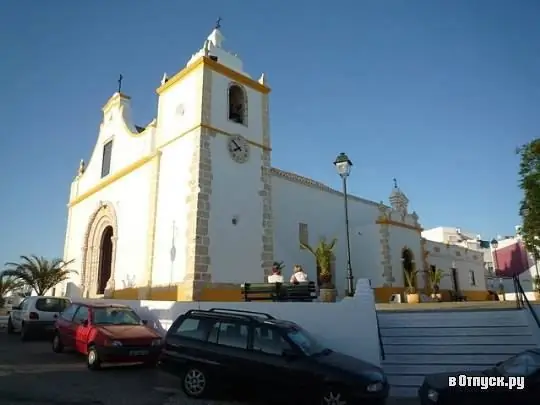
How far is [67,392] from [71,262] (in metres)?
16.7

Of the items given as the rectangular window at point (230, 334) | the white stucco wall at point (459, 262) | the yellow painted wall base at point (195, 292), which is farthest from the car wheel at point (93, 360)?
the white stucco wall at point (459, 262)

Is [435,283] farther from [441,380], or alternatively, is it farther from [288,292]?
[441,380]

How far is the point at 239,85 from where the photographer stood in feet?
57.0

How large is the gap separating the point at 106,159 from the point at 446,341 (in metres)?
18.3

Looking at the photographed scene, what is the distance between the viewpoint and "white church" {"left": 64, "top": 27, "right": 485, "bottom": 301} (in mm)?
14500

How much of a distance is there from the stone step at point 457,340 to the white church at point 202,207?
21.1 ft

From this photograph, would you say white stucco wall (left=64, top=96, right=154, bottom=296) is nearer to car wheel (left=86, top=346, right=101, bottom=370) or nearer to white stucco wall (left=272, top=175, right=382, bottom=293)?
white stucco wall (left=272, top=175, right=382, bottom=293)

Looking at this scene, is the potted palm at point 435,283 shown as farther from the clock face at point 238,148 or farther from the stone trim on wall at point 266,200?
the clock face at point 238,148

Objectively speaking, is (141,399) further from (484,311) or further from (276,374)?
(484,311)


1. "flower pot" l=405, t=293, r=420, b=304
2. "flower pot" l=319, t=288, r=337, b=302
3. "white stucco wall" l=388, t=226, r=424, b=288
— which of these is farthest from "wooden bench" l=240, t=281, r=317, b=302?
"white stucco wall" l=388, t=226, r=424, b=288

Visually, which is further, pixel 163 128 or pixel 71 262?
pixel 71 262

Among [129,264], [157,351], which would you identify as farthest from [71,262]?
[157,351]

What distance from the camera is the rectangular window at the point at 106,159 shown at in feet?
69.0

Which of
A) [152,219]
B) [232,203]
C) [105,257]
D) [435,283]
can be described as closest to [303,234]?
[232,203]
